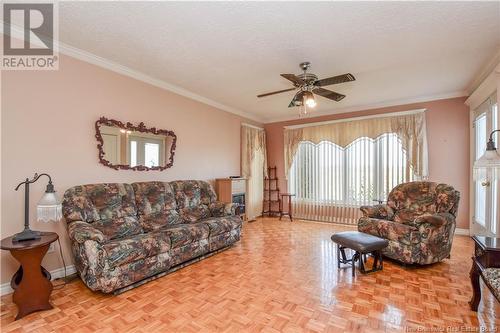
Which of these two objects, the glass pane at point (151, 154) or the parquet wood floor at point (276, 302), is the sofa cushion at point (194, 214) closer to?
the parquet wood floor at point (276, 302)

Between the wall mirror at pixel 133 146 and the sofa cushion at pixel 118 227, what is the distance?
80cm

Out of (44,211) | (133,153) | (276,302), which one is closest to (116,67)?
(133,153)

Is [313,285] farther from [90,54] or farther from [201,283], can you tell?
[90,54]

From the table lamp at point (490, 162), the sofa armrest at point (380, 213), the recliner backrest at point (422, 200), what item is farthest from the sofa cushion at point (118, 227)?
the table lamp at point (490, 162)

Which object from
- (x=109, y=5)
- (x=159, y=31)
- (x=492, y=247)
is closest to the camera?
(x=492, y=247)

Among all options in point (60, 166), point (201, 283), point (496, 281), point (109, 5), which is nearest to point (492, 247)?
point (496, 281)

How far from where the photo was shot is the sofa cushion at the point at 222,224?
3391 mm

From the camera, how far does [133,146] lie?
11.7ft

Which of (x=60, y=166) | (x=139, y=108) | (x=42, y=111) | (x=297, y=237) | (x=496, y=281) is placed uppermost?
(x=139, y=108)

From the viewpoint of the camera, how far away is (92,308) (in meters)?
2.13

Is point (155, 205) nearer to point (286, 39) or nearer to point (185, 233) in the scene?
point (185, 233)

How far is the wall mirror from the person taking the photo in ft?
10.5

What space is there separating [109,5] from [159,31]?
1.58 ft

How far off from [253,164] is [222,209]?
7.50 feet
